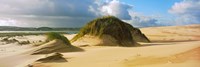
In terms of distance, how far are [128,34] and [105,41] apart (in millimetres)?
2200

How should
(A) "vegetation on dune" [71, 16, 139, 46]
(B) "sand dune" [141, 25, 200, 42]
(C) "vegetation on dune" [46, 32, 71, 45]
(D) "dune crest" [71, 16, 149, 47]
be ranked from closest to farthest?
(C) "vegetation on dune" [46, 32, 71, 45]
(D) "dune crest" [71, 16, 149, 47]
(A) "vegetation on dune" [71, 16, 139, 46]
(B) "sand dune" [141, 25, 200, 42]

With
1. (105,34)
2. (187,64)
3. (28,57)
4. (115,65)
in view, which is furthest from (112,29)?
(187,64)

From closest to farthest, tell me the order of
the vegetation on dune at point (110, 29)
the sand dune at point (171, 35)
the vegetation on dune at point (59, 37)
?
1. the vegetation on dune at point (59, 37)
2. the vegetation on dune at point (110, 29)
3. the sand dune at point (171, 35)

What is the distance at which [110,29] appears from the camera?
77.4ft

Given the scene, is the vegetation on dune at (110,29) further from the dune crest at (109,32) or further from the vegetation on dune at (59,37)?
the vegetation on dune at (59,37)

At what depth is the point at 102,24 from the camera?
2400 centimetres

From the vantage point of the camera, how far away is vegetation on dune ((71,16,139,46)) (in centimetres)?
2330

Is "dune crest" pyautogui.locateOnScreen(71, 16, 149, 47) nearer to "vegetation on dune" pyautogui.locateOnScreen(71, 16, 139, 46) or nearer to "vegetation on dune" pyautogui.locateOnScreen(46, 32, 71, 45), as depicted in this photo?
"vegetation on dune" pyautogui.locateOnScreen(71, 16, 139, 46)

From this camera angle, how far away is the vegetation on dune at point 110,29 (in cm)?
2330

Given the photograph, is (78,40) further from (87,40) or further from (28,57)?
(28,57)

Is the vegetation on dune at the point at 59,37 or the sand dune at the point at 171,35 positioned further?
the sand dune at the point at 171,35

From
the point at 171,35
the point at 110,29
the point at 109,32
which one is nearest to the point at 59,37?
the point at 109,32

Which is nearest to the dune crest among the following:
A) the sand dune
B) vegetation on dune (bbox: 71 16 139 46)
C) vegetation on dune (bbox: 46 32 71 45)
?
vegetation on dune (bbox: 71 16 139 46)

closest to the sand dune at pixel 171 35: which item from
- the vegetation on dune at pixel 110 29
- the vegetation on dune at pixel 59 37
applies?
the vegetation on dune at pixel 110 29
